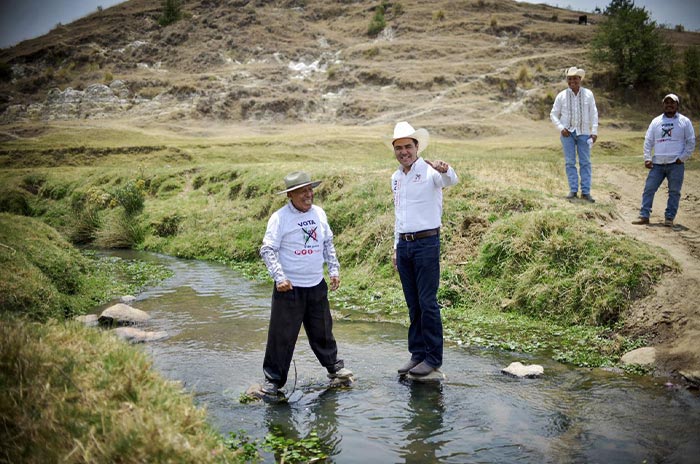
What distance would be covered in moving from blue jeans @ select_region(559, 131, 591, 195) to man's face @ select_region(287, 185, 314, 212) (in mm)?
8058

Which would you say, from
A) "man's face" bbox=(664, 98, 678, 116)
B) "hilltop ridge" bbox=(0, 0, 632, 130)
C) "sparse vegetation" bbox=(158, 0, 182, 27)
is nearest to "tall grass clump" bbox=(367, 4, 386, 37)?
"hilltop ridge" bbox=(0, 0, 632, 130)

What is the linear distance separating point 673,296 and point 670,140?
161 inches

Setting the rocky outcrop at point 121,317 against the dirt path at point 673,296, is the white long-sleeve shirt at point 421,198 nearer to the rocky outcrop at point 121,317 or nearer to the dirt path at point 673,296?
the dirt path at point 673,296

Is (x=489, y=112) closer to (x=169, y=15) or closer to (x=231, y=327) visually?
(x=231, y=327)

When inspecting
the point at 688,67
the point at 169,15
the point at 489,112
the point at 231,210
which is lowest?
the point at 231,210

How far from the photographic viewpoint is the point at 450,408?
21.5ft

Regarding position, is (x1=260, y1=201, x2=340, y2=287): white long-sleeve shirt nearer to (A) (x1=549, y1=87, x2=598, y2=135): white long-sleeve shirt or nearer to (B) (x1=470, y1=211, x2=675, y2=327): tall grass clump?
(B) (x1=470, y1=211, x2=675, y2=327): tall grass clump

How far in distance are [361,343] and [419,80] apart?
186ft

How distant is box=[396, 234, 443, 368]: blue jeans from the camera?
23.4 ft

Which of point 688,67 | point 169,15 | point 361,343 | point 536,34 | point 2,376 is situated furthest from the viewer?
point 169,15

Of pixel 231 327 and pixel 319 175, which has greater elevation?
pixel 319 175

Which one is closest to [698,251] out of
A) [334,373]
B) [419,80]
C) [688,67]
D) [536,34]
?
[334,373]

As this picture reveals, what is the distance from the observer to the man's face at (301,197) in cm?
687

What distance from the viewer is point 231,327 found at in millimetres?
10453
